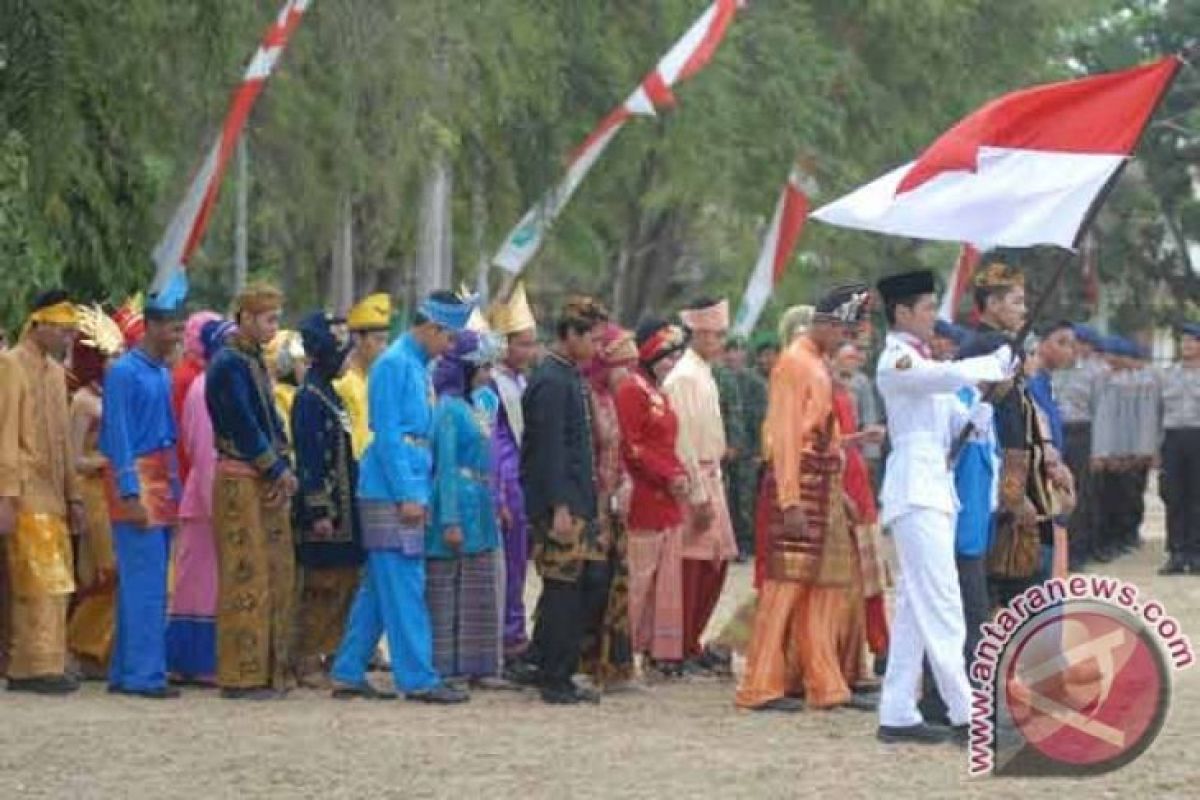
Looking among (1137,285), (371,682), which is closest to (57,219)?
(371,682)

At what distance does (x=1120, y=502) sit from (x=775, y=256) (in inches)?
158

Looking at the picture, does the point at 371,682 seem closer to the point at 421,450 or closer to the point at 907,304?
the point at 421,450

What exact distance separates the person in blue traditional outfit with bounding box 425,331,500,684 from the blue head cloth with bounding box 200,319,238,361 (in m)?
0.95

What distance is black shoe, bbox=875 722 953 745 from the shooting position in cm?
1164

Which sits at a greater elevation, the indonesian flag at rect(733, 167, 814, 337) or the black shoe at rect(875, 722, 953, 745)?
the indonesian flag at rect(733, 167, 814, 337)

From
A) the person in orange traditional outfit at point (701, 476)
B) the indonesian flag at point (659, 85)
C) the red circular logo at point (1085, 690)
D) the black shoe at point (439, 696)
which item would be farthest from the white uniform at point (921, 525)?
the indonesian flag at point (659, 85)

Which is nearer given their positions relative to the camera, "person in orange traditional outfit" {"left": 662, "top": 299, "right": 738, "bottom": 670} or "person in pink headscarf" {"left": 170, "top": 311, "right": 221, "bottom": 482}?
"person in pink headscarf" {"left": 170, "top": 311, "right": 221, "bottom": 482}

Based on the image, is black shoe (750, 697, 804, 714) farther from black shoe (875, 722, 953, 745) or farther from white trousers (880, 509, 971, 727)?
white trousers (880, 509, 971, 727)

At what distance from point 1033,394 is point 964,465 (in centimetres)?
127

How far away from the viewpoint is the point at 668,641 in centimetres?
1438

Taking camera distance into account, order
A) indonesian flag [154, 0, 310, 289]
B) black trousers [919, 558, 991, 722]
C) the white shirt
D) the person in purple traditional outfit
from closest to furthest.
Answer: the white shirt
black trousers [919, 558, 991, 722]
the person in purple traditional outfit
indonesian flag [154, 0, 310, 289]

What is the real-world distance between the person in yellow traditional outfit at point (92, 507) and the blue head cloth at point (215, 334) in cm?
44

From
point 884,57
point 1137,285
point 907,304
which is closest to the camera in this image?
point 907,304

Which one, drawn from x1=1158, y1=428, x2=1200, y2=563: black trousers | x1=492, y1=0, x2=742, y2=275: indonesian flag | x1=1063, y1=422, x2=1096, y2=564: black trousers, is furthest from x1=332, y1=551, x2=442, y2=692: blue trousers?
x1=1158, y1=428, x2=1200, y2=563: black trousers
